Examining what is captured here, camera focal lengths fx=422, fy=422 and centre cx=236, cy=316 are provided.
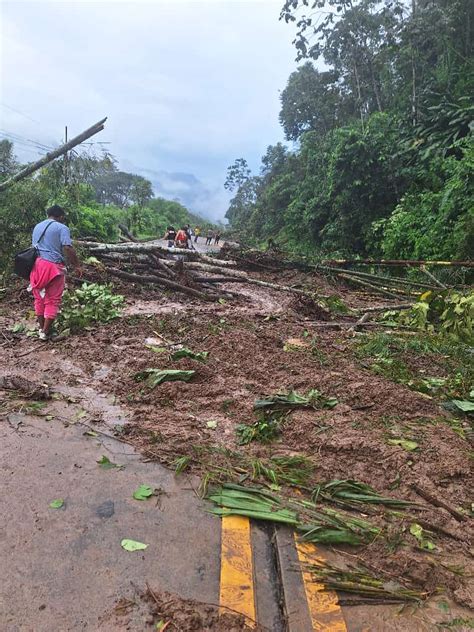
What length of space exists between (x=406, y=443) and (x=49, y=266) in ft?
14.8

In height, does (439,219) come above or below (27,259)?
above

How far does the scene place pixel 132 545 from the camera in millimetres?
1994

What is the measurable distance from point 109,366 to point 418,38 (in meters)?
19.9

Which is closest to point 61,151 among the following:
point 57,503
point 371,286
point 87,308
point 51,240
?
point 87,308

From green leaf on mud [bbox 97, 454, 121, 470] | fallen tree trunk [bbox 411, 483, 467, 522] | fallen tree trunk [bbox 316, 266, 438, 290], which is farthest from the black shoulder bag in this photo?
fallen tree trunk [bbox 316, 266, 438, 290]

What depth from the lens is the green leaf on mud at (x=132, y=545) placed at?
1.98m

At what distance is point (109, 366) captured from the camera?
178 inches

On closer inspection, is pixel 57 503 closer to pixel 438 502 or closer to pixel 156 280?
pixel 438 502

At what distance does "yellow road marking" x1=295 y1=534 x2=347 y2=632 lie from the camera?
1.63 m

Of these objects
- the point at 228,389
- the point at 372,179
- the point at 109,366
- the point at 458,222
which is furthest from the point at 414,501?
the point at 372,179

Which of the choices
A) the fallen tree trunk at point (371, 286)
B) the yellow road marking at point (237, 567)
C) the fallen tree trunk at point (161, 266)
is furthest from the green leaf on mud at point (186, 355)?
the fallen tree trunk at point (371, 286)

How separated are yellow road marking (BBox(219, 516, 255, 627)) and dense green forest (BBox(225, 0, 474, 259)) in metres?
10.2

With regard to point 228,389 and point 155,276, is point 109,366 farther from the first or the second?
point 155,276

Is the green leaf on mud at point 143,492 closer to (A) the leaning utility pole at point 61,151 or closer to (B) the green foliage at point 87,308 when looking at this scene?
(B) the green foliage at point 87,308
